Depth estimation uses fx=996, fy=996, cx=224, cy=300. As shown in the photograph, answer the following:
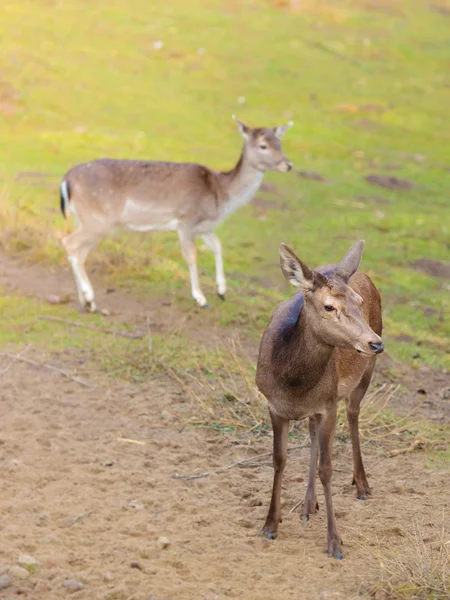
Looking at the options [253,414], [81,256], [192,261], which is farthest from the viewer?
[192,261]

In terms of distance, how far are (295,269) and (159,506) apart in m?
1.61

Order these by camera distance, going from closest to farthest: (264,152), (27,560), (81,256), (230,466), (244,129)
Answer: (27,560), (230,466), (81,256), (264,152), (244,129)

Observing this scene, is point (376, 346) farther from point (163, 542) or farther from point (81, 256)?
point (81, 256)

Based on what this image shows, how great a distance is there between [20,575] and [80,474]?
139 centimetres

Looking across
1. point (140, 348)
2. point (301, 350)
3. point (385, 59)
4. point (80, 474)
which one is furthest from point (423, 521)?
point (385, 59)

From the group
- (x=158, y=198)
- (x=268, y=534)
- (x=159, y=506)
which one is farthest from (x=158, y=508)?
(x=158, y=198)

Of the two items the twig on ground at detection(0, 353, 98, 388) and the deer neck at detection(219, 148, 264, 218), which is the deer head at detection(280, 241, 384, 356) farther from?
the deer neck at detection(219, 148, 264, 218)

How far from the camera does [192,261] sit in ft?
34.7

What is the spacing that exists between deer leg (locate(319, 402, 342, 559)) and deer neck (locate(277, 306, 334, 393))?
8.9 inches

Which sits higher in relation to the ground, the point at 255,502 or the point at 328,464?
the point at 328,464

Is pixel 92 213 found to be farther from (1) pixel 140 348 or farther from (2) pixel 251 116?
(2) pixel 251 116

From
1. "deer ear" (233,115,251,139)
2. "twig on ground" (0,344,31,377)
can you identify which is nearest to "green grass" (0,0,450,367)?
"twig on ground" (0,344,31,377)

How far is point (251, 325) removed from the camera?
31.9 feet

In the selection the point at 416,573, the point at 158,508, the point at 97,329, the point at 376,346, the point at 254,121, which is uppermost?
the point at 376,346
